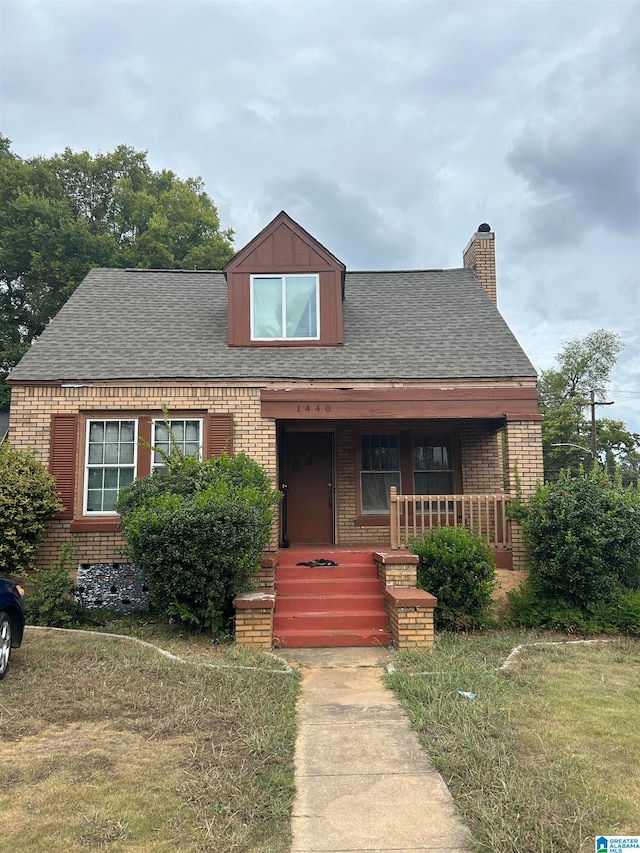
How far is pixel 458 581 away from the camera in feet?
27.8

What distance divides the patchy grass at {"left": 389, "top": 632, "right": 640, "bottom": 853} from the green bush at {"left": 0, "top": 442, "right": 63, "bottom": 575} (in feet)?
18.2

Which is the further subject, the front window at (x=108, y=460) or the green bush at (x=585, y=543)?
the front window at (x=108, y=460)

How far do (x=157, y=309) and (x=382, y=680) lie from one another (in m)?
8.73

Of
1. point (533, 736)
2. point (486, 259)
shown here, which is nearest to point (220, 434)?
point (533, 736)

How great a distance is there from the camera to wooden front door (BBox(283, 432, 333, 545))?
11.9 meters

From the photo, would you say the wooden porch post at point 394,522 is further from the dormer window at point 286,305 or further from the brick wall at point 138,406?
the dormer window at point 286,305

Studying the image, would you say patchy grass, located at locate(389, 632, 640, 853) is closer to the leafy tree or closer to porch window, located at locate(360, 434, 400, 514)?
the leafy tree

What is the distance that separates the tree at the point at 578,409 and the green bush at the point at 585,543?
33.8 meters

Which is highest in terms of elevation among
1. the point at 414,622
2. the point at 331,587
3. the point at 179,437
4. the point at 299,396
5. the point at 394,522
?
the point at 299,396

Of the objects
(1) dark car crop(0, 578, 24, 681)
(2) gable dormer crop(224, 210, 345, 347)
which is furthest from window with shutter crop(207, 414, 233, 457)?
(1) dark car crop(0, 578, 24, 681)

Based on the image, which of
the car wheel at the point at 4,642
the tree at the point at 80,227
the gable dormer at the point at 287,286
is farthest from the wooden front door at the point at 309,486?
the tree at the point at 80,227

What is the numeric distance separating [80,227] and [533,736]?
25.5 m

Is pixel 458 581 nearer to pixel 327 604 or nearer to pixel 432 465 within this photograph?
pixel 327 604

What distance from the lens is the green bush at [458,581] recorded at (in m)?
8.45
